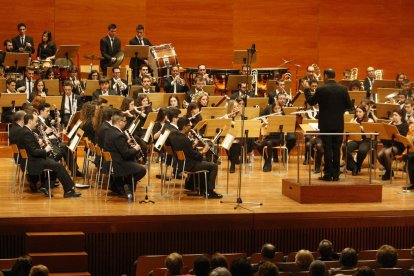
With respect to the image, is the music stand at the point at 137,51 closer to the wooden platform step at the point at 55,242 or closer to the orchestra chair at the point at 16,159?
the orchestra chair at the point at 16,159

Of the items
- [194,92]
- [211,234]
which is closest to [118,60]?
[194,92]

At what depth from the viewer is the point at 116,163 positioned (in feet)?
37.7

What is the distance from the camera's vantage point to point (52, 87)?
614 inches

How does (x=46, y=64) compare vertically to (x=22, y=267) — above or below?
above

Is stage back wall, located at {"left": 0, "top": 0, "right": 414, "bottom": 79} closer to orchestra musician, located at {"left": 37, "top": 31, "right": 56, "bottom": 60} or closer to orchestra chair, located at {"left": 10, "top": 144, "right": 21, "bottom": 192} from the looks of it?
orchestra musician, located at {"left": 37, "top": 31, "right": 56, "bottom": 60}

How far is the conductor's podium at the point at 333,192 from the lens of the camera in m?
11.6

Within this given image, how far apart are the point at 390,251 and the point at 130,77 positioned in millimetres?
10621

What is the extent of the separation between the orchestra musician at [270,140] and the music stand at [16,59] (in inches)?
193

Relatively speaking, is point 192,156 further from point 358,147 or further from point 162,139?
point 358,147

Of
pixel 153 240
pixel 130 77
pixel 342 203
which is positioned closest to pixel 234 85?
pixel 130 77

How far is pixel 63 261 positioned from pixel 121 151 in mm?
1963

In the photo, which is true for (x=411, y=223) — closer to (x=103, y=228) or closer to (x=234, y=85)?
(x=103, y=228)

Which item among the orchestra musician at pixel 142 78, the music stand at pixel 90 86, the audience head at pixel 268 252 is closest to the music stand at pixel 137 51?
the orchestra musician at pixel 142 78

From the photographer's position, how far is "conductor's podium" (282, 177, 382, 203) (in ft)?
38.1
